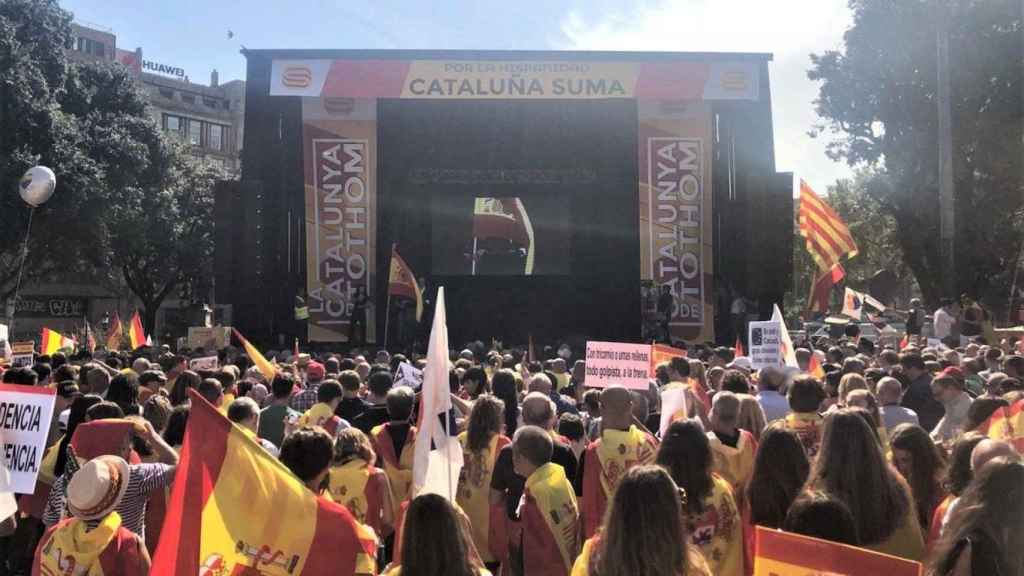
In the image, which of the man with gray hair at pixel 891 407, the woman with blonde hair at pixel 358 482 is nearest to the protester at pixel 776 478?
the woman with blonde hair at pixel 358 482

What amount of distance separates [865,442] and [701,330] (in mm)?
18363

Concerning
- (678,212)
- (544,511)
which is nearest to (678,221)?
(678,212)

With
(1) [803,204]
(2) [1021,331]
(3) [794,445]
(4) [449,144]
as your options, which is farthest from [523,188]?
(3) [794,445]

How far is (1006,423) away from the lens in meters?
5.11

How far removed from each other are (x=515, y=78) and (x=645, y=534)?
1844 centimetres

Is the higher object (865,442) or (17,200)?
(17,200)

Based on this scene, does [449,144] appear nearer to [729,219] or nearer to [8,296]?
[729,219]

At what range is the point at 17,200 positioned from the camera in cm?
2359

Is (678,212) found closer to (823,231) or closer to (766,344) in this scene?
(823,231)

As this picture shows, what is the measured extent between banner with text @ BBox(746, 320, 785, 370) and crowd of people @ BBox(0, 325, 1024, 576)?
171cm

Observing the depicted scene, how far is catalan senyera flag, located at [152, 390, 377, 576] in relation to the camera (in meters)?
3.16

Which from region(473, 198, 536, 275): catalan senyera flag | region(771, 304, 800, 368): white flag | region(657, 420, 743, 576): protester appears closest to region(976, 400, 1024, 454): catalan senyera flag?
region(657, 420, 743, 576): protester

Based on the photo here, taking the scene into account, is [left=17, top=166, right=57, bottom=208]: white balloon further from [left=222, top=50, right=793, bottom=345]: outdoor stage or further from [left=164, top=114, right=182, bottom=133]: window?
[left=164, top=114, right=182, bottom=133]: window

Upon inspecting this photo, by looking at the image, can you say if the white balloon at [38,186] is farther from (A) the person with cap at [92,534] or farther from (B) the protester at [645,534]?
(B) the protester at [645,534]
